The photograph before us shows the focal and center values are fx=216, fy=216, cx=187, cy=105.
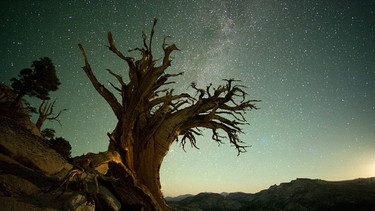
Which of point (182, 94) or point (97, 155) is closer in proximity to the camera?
point (97, 155)

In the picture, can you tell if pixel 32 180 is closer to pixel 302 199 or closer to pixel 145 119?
pixel 145 119

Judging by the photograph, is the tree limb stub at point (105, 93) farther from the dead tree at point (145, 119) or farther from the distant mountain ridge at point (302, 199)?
the distant mountain ridge at point (302, 199)

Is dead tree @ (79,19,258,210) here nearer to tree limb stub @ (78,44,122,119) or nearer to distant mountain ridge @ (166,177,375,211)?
tree limb stub @ (78,44,122,119)

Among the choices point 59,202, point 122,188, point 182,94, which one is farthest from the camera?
point 182,94

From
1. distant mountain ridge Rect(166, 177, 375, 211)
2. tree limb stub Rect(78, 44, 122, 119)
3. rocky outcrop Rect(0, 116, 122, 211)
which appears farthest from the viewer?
distant mountain ridge Rect(166, 177, 375, 211)

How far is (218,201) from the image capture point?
4900cm

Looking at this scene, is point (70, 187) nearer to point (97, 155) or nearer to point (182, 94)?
point (97, 155)

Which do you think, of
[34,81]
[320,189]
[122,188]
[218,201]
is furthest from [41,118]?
[320,189]

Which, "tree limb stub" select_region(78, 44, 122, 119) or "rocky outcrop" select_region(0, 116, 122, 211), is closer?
"rocky outcrop" select_region(0, 116, 122, 211)

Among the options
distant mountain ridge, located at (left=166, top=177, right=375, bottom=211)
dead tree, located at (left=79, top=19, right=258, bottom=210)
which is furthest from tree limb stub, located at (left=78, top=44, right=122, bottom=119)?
distant mountain ridge, located at (left=166, top=177, right=375, bottom=211)

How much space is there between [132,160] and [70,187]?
190 cm

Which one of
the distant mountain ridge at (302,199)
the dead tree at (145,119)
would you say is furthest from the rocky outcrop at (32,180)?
the distant mountain ridge at (302,199)

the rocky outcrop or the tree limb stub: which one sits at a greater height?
the tree limb stub

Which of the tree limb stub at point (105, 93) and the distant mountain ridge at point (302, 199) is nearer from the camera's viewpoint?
the tree limb stub at point (105, 93)
